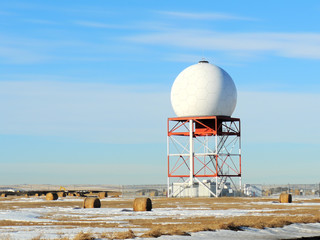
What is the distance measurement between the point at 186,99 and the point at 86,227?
51798mm

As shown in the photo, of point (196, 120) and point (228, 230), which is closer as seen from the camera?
point (228, 230)

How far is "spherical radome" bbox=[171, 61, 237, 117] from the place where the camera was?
78.6 m

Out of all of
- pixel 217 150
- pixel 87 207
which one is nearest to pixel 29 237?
pixel 87 207

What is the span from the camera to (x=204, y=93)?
78.6 metres

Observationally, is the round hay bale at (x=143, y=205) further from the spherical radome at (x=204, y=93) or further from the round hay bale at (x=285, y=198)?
the spherical radome at (x=204, y=93)

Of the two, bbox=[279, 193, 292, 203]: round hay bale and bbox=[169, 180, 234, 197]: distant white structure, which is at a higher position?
bbox=[169, 180, 234, 197]: distant white structure

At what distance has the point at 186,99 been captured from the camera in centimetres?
7975

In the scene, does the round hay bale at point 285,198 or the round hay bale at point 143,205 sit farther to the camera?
the round hay bale at point 285,198

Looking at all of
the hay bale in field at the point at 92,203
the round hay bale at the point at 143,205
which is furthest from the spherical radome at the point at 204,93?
the round hay bale at the point at 143,205

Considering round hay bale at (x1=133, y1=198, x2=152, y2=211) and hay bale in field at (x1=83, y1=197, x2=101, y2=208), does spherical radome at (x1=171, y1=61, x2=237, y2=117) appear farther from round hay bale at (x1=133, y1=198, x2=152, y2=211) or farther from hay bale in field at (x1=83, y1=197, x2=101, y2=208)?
round hay bale at (x1=133, y1=198, x2=152, y2=211)

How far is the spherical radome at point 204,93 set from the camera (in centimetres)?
7862

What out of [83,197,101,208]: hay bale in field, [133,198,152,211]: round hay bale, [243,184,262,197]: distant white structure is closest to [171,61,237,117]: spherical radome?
[243,184,262,197]: distant white structure

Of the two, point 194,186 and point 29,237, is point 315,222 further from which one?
point 194,186

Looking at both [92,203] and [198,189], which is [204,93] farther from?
[92,203]
